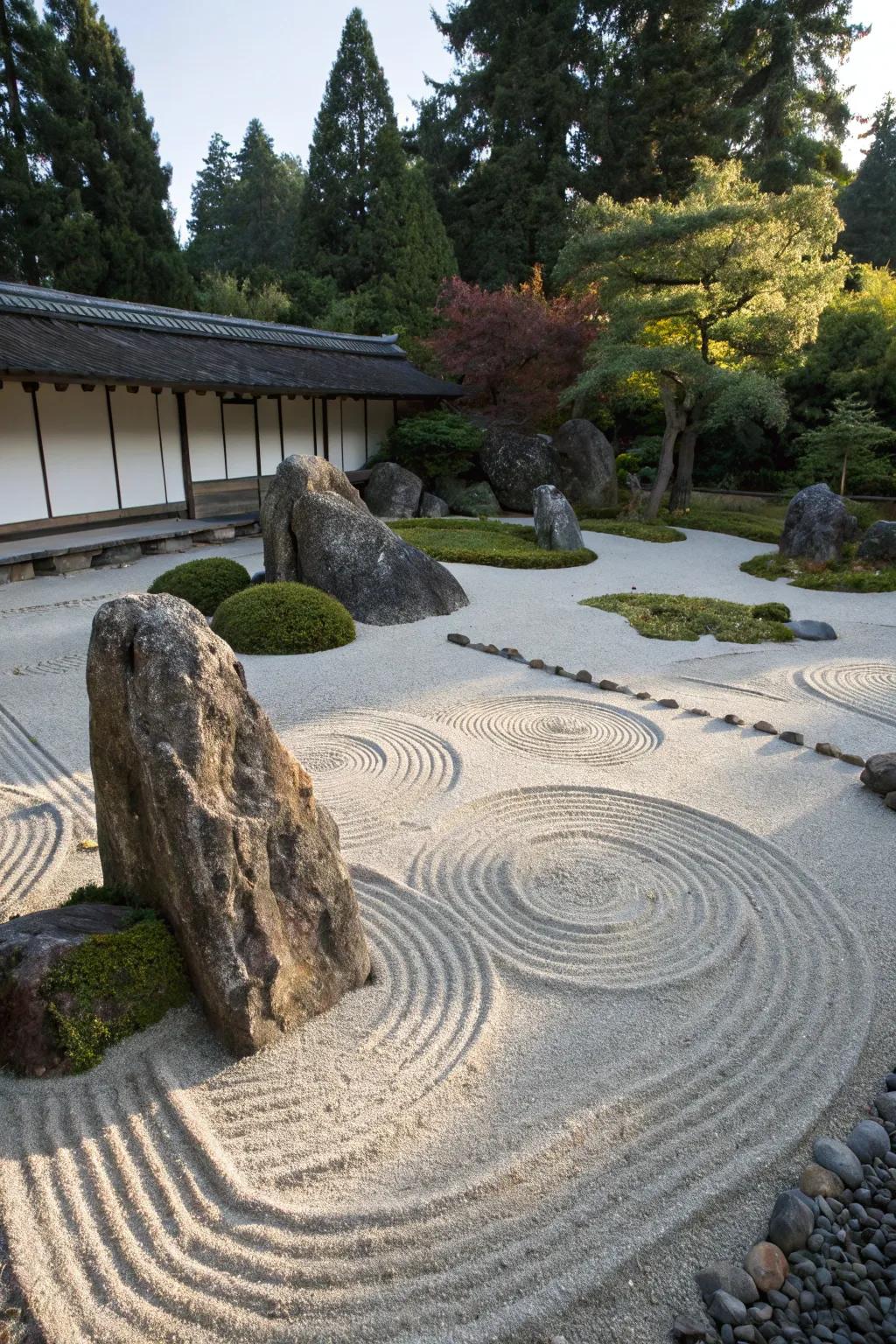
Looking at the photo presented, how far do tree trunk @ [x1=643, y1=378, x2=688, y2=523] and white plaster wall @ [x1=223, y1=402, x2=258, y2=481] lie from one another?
32.3 ft

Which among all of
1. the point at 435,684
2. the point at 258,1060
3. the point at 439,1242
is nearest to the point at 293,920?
the point at 258,1060

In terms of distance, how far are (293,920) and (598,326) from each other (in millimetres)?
22323

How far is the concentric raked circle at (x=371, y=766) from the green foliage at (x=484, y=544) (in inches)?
312

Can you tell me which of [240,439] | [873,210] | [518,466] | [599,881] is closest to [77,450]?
[240,439]

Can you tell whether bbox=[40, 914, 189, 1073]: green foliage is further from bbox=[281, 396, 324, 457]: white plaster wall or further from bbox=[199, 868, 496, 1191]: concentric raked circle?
bbox=[281, 396, 324, 457]: white plaster wall

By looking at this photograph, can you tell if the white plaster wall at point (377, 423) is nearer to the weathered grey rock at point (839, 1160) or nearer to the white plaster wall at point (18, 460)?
the white plaster wall at point (18, 460)

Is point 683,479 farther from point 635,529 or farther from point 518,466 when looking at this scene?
point 518,466

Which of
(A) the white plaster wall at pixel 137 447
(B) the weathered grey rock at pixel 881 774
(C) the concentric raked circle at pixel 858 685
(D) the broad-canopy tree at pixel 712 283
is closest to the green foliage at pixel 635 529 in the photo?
(D) the broad-canopy tree at pixel 712 283

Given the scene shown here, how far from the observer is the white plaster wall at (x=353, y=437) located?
22.2m

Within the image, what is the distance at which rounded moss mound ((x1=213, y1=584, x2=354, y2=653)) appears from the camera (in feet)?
32.5

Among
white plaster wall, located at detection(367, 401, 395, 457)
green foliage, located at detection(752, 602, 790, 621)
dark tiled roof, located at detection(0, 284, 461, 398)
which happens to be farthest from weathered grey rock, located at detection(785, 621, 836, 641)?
white plaster wall, located at detection(367, 401, 395, 457)

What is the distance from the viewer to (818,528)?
15148mm

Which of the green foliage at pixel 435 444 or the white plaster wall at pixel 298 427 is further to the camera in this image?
the green foliage at pixel 435 444

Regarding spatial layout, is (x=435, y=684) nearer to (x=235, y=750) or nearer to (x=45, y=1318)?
(x=235, y=750)
